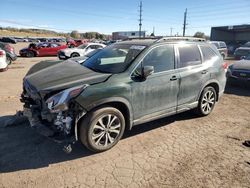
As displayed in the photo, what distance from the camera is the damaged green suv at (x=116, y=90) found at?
3.66 metres

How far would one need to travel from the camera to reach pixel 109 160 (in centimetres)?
382

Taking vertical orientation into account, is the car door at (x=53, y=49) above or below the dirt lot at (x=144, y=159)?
above

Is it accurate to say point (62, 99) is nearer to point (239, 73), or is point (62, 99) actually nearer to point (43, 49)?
point (239, 73)

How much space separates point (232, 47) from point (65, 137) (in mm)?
35610

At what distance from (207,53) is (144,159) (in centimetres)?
314

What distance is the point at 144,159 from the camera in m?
3.85

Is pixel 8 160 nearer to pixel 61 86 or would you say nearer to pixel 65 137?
pixel 65 137

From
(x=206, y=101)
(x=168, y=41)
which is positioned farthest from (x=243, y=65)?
(x=168, y=41)

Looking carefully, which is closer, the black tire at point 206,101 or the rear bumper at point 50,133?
the rear bumper at point 50,133

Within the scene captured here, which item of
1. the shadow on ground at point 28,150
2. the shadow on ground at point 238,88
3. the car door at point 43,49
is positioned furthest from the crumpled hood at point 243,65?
the car door at point 43,49

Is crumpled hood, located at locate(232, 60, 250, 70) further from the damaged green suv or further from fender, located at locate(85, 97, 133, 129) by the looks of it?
fender, located at locate(85, 97, 133, 129)

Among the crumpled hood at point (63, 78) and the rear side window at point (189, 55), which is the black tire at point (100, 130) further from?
the rear side window at point (189, 55)

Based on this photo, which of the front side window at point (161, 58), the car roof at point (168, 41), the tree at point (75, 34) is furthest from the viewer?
the tree at point (75, 34)

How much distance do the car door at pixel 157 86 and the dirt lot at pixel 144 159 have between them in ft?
1.75
